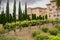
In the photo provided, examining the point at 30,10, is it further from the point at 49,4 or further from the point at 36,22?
the point at 36,22

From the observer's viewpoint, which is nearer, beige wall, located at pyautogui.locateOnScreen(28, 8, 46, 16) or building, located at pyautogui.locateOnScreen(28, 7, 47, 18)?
beige wall, located at pyautogui.locateOnScreen(28, 8, 46, 16)

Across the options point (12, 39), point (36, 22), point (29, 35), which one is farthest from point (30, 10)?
point (12, 39)

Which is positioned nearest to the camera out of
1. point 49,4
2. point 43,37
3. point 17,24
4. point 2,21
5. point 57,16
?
point 43,37

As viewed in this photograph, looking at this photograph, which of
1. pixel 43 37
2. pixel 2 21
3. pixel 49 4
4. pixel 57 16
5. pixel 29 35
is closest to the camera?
pixel 43 37

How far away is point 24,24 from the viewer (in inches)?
1533

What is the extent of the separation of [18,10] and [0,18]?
558 inches

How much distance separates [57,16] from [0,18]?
1854cm

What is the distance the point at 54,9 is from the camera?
2478 inches

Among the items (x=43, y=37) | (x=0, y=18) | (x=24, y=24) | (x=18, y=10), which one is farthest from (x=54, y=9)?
(x=43, y=37)

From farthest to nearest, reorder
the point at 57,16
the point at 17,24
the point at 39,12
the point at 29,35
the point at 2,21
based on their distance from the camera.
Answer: the point at 39,12, the point at 57,16, the point at 2,21, the point at 17,24, the point at 29,35

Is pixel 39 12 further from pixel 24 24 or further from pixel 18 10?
pixel 24 24

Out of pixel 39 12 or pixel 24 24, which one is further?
pixel 39 12

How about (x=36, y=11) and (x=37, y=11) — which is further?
(x=36, y=11)

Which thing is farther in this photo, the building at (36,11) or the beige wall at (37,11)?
the building at (36,11)
